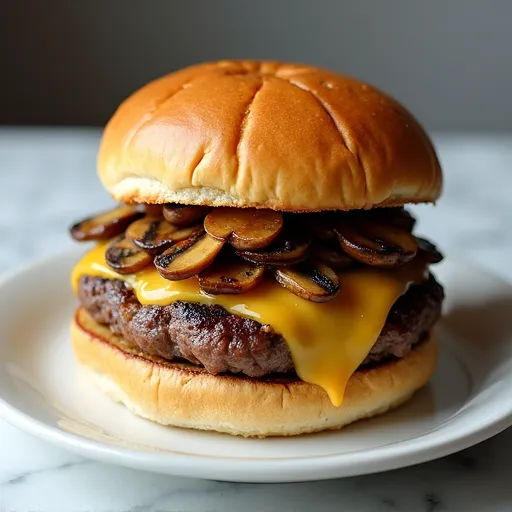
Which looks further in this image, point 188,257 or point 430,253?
point 430,253

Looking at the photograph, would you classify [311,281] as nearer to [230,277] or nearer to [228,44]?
[230,277]

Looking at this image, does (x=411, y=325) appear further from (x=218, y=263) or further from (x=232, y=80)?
(x=232, y=80)

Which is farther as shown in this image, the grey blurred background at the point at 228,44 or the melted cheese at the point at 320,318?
the grey blurred background at the point at 228,44

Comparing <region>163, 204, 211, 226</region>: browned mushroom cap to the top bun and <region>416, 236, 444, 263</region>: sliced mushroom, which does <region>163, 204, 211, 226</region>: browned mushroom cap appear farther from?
<region>416, 236, 444, 263</region>: sliced mushroom

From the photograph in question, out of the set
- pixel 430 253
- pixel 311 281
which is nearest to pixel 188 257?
pixel 311 281

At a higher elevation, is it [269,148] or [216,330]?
[269,148]

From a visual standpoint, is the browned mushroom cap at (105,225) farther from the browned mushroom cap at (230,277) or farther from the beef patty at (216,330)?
the browned mushroom cap at (230,277)

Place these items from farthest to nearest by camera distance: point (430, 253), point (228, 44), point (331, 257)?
point (228, 44) < point (430, 253) < point (331, 257)

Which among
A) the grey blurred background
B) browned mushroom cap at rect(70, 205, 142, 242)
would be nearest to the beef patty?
browned mushroom cap at rect(70, 205, 142, 242)

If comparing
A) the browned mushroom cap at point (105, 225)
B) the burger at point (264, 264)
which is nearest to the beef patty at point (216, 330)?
the burger at point (264, 264)
